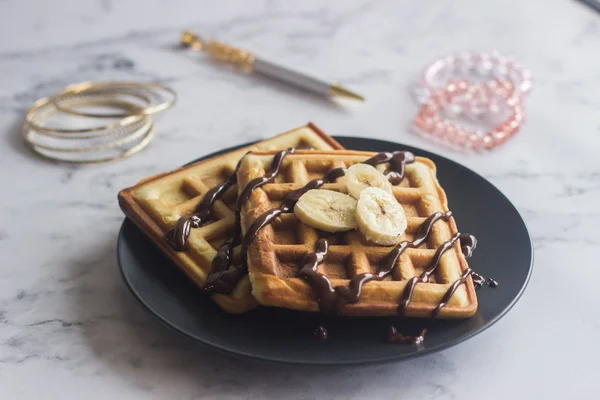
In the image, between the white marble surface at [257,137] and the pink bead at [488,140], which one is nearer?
the white marble surface at [257,137]

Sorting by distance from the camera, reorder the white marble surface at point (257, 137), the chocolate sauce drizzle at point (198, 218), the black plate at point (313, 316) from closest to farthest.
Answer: the black plate at point (313, 316) → the white marble surface at point (257, 137) → the chocolate sauce drizzle at point (198, 218)

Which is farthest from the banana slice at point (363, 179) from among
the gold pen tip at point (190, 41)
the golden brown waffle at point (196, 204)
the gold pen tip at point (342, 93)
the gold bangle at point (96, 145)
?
the gold pen tip at point (190, 41)

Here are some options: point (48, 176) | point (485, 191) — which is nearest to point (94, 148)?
point (48, 176)

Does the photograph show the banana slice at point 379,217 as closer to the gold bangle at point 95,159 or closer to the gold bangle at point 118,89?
the gold bangle at point 95,159

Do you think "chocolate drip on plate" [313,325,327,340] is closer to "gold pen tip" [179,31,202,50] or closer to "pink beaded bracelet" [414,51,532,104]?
"pink beaded bracelet" [414,51,532,104]

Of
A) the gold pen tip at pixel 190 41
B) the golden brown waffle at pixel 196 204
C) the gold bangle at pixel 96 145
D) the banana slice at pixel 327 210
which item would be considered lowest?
the gold bangle at pixel 96 145

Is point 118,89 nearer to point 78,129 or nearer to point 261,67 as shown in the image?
point 78,129

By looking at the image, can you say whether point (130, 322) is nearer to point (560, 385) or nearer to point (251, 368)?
point (251, 368)

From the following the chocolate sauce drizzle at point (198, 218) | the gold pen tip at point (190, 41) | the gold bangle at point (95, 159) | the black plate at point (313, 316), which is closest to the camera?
the black plate at point (313, 316)
